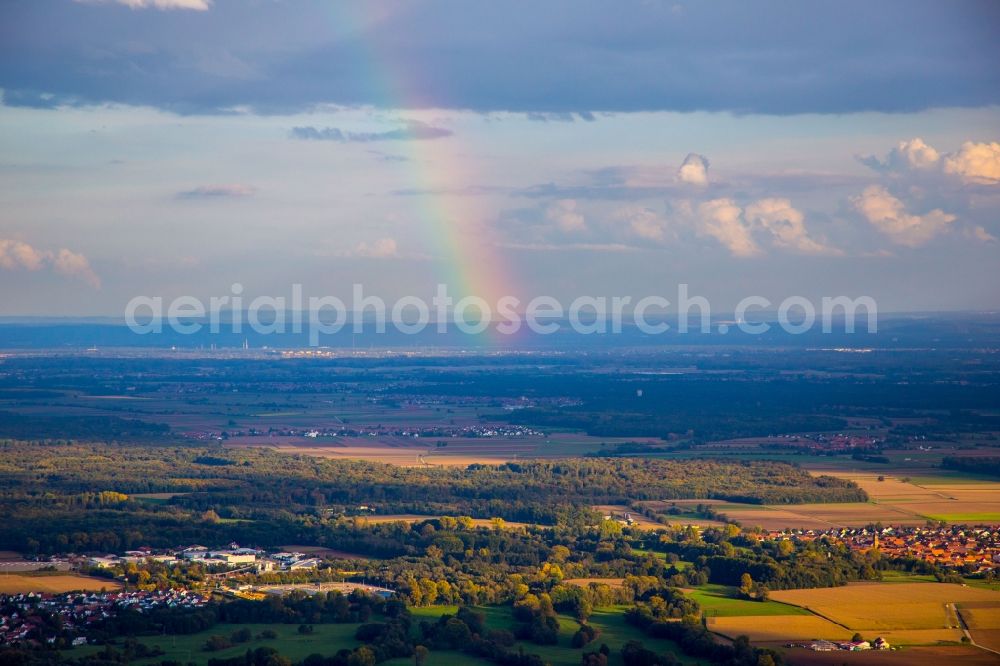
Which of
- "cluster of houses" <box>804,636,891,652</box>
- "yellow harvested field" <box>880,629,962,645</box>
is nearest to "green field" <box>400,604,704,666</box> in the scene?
"cluster of houses" <box>804,636,891,652</box>

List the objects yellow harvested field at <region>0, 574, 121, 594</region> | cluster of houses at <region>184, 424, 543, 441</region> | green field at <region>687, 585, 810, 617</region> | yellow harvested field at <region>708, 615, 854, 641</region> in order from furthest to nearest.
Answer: cluster of houses at <region>184, 424, 543, 441</region>
yellow harvested field at <region>0, 574, 121, 594</region>
green field at <region>687, 585, 810, 617</region>
yellow harvested field at <region>708, 615, 854, 641</region>

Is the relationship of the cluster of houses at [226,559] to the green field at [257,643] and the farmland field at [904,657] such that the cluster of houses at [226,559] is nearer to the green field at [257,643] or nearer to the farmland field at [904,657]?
the green field at [257,643]

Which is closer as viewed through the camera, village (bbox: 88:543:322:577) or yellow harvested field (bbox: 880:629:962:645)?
yellow harvested field (bbox: 880:629:962:645)

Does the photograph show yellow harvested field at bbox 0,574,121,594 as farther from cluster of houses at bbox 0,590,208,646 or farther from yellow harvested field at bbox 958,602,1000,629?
yellow harvested field at bbox 958,602,1000,629

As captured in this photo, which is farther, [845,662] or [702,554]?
[702,554]

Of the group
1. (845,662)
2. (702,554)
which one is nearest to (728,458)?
(702,554)

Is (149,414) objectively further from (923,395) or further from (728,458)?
(923,395)
